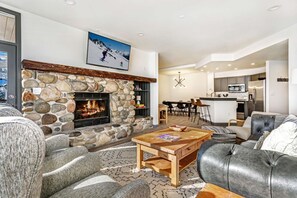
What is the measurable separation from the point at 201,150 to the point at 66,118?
3061 mm

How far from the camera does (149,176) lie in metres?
2.29

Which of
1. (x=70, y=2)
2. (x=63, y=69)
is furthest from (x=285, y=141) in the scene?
(x=63, y=69)

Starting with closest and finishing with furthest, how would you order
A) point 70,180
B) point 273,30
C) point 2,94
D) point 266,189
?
point 266,189 < point 70,180 < point 2,94 < point 273,30

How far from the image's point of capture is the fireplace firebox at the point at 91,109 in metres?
3.83

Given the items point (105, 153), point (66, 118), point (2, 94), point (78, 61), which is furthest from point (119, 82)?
point (2, 94)

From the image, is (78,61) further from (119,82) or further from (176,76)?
(176,76)

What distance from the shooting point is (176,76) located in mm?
10539

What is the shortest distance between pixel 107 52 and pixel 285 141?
3.94 metres

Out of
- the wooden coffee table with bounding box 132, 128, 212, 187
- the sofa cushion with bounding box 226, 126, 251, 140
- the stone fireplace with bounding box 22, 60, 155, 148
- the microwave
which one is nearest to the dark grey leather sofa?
the wooden coffee table with bounding box 132, 128, 212, 187

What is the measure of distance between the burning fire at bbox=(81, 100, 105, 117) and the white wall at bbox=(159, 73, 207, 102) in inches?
248

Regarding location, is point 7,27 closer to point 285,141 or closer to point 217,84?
point 285,141

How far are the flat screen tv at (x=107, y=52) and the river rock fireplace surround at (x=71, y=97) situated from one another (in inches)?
14.2

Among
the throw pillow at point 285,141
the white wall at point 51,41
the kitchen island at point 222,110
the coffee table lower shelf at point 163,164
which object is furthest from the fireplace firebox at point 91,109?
the kitchen island at point 222,110

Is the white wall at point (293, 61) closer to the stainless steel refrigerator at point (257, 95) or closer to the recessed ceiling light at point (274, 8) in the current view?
the recessed ceiling light at point (274, 8)
